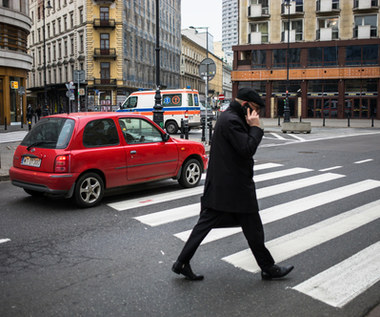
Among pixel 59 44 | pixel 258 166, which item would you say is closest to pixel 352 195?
pixel 258 166

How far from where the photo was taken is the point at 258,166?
1166 cm

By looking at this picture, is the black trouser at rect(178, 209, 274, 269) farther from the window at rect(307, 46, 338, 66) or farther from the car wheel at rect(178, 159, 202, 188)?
the window at rect(307, 46, 338, 66)

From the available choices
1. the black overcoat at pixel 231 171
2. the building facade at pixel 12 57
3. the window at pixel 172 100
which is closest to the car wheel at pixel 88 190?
the black overcoat at pixel 231 171

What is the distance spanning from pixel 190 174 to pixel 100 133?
222 cm

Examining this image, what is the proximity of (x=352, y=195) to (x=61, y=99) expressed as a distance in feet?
188

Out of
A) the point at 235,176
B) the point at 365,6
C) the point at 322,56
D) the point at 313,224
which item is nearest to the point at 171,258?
the point at 235,176

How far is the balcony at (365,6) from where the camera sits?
143ft

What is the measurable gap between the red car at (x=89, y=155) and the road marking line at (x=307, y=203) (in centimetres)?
209

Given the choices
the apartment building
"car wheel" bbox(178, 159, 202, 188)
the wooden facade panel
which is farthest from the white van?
the wooden facade panel

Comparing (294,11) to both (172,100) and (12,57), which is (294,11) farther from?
(12,57)

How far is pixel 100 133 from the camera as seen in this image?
7.07m

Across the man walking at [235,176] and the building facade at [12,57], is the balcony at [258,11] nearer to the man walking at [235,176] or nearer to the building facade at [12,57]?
the building facade at [12,57]

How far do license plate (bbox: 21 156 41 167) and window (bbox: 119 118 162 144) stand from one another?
149 cm

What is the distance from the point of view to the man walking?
3.69 m
